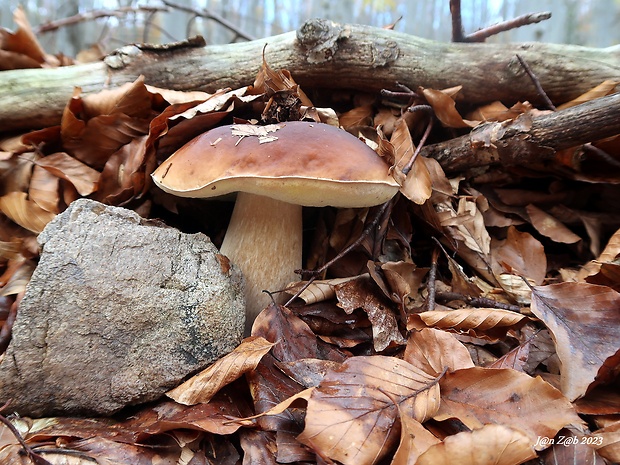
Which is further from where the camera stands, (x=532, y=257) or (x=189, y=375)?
(x=532, y=257)

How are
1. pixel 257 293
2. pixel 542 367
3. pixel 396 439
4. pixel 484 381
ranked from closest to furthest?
pixel 396 439 → pixel 484 381 → pixel 542 367 → pixel 257 293

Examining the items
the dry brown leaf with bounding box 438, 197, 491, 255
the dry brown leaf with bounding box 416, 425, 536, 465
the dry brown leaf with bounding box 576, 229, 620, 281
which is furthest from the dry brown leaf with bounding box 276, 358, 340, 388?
the dry brown leaf with bounding box 576, 229, 620, 281

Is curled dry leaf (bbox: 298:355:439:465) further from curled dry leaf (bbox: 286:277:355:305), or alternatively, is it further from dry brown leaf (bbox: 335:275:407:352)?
curled dry leaf (bbox: 286:277:355:305)

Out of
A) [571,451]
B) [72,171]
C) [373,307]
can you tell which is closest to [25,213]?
[72,171]

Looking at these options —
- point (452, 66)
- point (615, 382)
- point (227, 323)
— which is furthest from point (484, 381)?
point (452, 66)

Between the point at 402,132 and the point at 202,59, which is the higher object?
the point at 202,59

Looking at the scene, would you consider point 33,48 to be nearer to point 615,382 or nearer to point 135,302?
point 135,302

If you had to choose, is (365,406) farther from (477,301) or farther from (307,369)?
(477,301)

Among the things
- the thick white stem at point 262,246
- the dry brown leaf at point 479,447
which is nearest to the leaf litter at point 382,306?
the dry brown leaf at point 479,447
